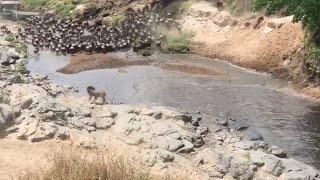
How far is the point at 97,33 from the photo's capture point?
138 feet

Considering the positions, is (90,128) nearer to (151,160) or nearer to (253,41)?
(151,160)

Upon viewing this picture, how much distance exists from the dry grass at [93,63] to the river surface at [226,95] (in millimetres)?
723

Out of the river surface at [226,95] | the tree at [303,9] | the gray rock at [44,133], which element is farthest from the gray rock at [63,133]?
the tree at [303,9]

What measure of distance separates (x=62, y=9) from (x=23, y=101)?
3460 centimetres

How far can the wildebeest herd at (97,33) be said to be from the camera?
127ft

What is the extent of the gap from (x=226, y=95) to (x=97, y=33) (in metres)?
17.6

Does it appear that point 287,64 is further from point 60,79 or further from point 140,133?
point 140,133

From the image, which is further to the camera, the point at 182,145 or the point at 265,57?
the point at 265,57

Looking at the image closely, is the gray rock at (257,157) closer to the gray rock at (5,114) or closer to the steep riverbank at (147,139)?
the steep riverbank at (147,139)

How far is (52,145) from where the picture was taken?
1642 centimetres

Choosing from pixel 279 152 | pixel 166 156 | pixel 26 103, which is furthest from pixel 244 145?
pixel 26 103

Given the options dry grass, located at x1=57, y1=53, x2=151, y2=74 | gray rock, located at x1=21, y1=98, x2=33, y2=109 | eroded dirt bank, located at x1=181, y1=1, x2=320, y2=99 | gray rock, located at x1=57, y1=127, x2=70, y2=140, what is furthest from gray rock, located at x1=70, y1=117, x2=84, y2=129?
dry grass, located at x1=57, y1=53, x2=151, y2=74

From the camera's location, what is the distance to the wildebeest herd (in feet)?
127

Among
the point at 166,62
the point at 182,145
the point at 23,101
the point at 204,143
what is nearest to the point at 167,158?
the point at 182,145
